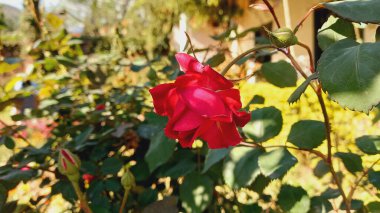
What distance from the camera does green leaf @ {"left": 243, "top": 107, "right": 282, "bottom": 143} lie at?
764mm

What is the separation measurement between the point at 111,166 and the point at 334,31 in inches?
26.0

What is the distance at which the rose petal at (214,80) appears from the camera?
40 cm

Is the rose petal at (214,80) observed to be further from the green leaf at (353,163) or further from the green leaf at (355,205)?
the green leaf at (355,205)

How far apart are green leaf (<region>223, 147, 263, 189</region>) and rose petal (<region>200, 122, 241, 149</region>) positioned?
0.98 ft

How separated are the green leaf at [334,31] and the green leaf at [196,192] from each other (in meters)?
0.49

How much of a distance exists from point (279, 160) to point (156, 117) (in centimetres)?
42

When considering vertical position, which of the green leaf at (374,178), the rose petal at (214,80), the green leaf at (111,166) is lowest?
the green leaf at (111,166)

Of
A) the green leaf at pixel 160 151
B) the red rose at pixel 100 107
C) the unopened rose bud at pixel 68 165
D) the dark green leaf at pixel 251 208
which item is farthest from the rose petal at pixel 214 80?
the red rose at pixel 100 107

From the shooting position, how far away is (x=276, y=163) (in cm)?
66

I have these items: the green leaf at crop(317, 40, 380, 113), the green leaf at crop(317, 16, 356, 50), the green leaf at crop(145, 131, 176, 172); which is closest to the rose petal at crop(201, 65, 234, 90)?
the green leaf at crop(317, 40, 380, 113)

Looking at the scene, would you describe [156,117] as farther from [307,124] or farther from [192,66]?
[192,66]

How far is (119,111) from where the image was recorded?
4.97ft

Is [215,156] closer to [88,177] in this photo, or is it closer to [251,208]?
[251,208]

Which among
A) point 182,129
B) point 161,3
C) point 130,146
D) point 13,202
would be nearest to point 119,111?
point 130,146
